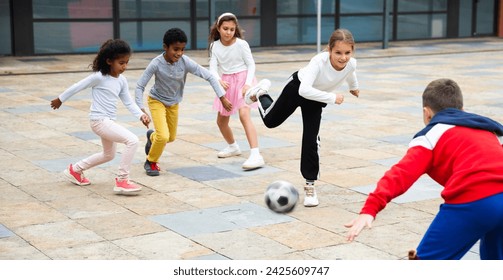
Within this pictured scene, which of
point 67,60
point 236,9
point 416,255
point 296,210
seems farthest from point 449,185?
point 236,9

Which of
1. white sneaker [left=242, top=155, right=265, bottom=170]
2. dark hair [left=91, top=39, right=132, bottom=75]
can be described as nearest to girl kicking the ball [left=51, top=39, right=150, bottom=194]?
dark hair [left=91, top=39, right=132, bottom=75]

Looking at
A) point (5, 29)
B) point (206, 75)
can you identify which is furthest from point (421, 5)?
point (206, 75)

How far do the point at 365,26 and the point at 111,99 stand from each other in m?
19.3

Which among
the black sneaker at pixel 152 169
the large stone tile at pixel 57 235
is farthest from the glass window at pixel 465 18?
the large stone tile at pixel 57 235

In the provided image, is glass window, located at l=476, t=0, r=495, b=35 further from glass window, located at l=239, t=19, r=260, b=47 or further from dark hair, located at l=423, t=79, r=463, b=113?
dark hair, located at l=423, t=79, r=463, b=113

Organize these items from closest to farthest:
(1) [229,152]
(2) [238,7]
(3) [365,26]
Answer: (1) [229,152] → (2) [238,7] → (3) [365,26]

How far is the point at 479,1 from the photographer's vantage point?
28859 millimetres

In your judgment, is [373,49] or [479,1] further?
[479,1]

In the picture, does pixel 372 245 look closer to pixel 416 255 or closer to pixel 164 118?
pixel 416 255

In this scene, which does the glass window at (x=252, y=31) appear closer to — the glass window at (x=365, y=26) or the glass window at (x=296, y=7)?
the glass window at (x=296, y=7)

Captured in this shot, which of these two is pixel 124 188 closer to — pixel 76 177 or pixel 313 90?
pixel 76 177

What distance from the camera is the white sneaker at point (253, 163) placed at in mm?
9250

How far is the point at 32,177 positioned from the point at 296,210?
9.42ft

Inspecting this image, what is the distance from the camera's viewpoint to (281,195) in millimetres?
7148
